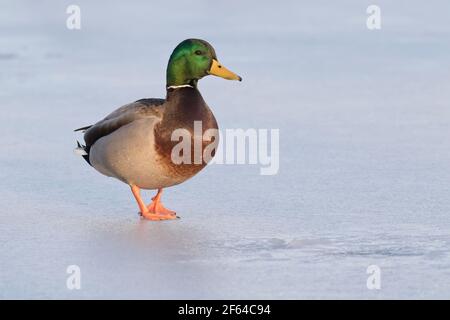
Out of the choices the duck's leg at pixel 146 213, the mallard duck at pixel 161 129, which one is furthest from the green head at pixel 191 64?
the duck's leg at pixel 146 213

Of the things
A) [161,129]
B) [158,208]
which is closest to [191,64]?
[161,129]

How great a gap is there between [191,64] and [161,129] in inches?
18.1

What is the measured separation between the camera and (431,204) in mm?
6871

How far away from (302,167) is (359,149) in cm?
69

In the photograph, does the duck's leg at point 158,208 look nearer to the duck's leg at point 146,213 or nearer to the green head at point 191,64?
the duck's leg at point 146,213

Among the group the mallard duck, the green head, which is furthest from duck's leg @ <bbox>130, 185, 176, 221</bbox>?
the green head

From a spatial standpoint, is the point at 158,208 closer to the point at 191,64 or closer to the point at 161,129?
the point at 161,129

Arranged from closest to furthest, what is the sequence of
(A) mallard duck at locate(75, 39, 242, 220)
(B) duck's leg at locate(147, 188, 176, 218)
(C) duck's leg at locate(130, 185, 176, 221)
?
1. (A) mallard duck at locate(75, 39, 242, 220)
2. (C) duck's leg at locate(130, 185, 176, 221)
3. (B) duck's leg at locate(147, 188, 176, 218)

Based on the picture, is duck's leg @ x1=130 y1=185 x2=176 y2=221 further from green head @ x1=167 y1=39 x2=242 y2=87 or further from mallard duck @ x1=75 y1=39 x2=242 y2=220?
green head @ x1=167 y1=39 x2=242 y2=87

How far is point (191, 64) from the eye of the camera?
6.95 metres

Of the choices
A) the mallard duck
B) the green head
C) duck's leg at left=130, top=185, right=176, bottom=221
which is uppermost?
the green head

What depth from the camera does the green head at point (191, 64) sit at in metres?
6.93

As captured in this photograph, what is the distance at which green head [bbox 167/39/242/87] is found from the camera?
6.93 meters

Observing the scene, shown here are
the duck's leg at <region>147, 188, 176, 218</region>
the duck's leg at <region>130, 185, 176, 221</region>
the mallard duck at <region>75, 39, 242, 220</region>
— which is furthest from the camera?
the duck's leg at <region>147, 188, 176, 218</region>
